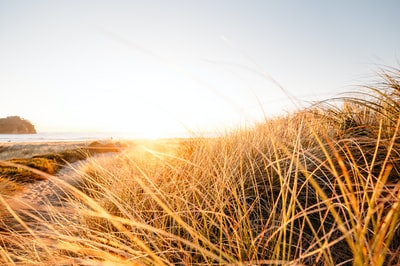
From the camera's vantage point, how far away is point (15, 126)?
6525 centimetres

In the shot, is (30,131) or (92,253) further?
(30,131)

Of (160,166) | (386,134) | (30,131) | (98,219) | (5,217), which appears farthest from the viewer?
(30,131)

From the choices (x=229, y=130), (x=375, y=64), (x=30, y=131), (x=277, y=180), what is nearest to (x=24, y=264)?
(x=277, y=180)

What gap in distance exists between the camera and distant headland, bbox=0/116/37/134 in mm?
64250

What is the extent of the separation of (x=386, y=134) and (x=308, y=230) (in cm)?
70

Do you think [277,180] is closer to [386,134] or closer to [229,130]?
[386,134]

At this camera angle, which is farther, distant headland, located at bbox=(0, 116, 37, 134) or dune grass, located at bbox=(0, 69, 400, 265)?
distant headland, located at bbox=(0, 116, 37, 134)

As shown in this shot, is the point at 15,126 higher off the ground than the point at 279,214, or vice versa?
the point at 15,126

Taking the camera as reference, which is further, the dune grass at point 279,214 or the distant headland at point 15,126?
the distant headland at point 15,126

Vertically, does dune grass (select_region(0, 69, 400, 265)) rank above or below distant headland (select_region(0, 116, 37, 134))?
below

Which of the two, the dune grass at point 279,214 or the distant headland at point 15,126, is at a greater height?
the distant headland at point 15,126

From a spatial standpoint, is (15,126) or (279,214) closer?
(279,214)

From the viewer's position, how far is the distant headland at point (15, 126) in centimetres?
6425

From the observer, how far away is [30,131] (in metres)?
67.3
